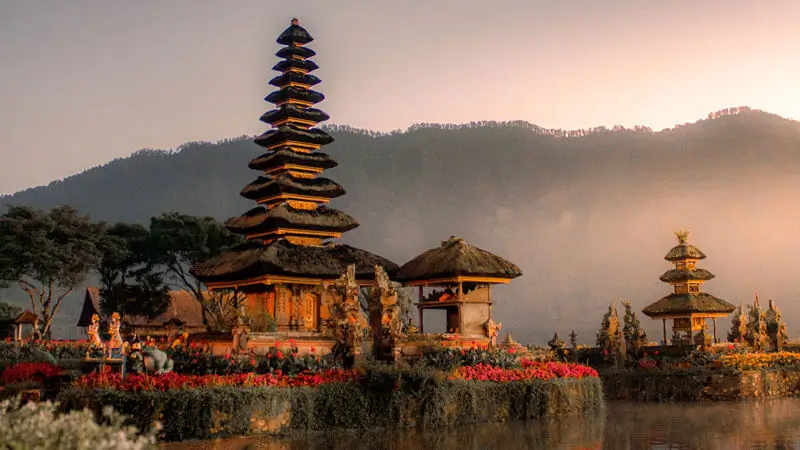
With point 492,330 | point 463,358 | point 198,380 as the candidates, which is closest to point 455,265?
point 492,330

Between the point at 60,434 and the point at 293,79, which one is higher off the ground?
the point at 293,79

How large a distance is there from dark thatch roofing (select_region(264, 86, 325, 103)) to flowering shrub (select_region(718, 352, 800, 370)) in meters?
21.6

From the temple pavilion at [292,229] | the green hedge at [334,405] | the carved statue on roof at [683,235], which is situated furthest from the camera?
the carved statue on roof at [683,235]

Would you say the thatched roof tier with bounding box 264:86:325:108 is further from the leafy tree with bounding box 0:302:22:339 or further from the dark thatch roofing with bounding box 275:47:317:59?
the leafy tree with bounding box 0:302:22:339

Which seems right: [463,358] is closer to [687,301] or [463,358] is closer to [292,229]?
[292,229]

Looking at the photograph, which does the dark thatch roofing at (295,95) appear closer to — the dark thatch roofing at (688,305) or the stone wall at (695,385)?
the stone wall at (695,385)

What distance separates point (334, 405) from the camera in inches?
779

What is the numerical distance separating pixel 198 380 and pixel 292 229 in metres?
18.5

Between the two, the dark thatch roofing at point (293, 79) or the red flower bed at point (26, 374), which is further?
the dark thatch roofing at point (293, 79)

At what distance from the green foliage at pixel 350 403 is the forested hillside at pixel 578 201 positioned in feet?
216

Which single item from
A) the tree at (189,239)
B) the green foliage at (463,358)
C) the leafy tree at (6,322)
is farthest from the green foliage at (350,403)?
the leafy tree at (6,322)

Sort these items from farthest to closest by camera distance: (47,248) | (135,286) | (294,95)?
1. (135,286)
2. (47,248)
3. (294,95)

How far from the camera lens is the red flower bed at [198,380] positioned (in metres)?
18.0

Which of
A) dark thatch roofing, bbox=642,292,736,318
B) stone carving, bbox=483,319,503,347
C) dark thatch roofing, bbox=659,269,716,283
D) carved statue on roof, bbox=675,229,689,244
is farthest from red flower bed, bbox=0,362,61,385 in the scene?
carved statue on roof, bbox=675,229,689,244
